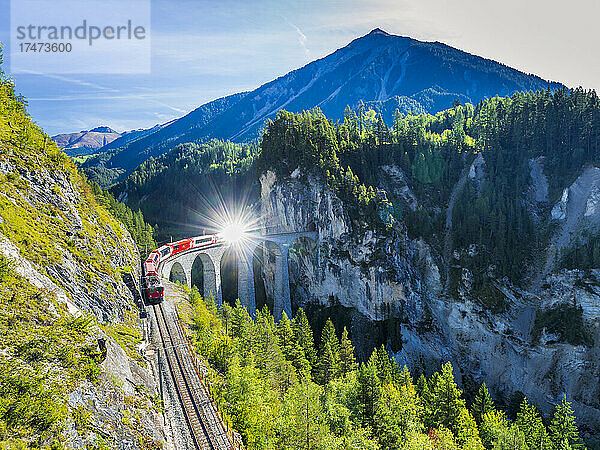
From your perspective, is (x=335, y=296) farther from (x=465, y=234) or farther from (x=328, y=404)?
(x=328, y=404)

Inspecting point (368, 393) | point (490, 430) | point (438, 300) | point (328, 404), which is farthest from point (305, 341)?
point (438, 300)

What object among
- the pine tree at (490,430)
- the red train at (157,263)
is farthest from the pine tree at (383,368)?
the red train at (157,263)

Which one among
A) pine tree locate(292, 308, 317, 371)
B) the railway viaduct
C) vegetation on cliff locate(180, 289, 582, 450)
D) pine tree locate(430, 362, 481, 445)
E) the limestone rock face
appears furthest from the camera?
the railway viaduct

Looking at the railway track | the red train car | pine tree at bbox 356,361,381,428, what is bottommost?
pine tree at bbox 356,361,381,428

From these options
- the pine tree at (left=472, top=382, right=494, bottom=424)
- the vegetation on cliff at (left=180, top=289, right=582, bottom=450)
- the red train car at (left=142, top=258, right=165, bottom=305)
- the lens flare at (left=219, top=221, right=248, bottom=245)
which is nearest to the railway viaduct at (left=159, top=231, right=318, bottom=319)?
the lens flare at (left=219, top=221, right=248, bottom=245)

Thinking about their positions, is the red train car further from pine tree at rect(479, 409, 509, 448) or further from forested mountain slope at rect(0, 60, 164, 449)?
pine tree at rect(479, 409, 509, 448)

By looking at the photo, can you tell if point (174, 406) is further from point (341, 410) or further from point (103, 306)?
point (341, 410)
